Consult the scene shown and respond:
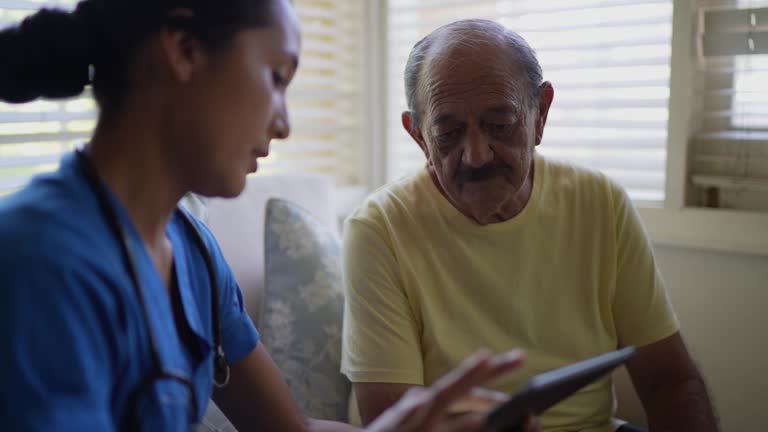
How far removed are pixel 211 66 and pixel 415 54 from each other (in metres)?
0.76

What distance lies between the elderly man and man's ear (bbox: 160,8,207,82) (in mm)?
649

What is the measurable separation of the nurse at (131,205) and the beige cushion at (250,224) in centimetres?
74

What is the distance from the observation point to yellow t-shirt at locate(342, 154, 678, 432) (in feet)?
4.35

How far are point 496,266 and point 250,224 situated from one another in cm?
64

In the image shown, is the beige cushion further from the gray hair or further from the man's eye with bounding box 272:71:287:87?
the man's eye with bounding box 272:71:287:87

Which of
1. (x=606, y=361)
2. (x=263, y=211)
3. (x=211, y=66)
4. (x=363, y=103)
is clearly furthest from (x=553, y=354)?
(x=363, y=103)

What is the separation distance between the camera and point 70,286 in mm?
647

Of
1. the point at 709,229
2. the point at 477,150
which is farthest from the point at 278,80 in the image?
the point at 709,229

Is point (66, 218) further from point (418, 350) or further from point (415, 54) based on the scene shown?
point (415, 54)

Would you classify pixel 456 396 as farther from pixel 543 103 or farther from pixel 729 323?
pixel 729 323

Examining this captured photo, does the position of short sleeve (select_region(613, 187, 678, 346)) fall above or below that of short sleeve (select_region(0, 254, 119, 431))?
below

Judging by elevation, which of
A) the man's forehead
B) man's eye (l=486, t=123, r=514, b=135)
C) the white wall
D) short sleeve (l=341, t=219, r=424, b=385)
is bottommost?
the white wall

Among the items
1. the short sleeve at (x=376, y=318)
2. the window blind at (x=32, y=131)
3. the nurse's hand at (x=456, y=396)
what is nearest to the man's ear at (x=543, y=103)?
the short sleeve at (x=376, y=318)

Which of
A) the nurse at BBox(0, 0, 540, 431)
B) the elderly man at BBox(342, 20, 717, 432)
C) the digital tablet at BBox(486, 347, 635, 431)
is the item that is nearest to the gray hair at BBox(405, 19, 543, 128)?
the elderly man at BBox(342, 20, 717, 432)
